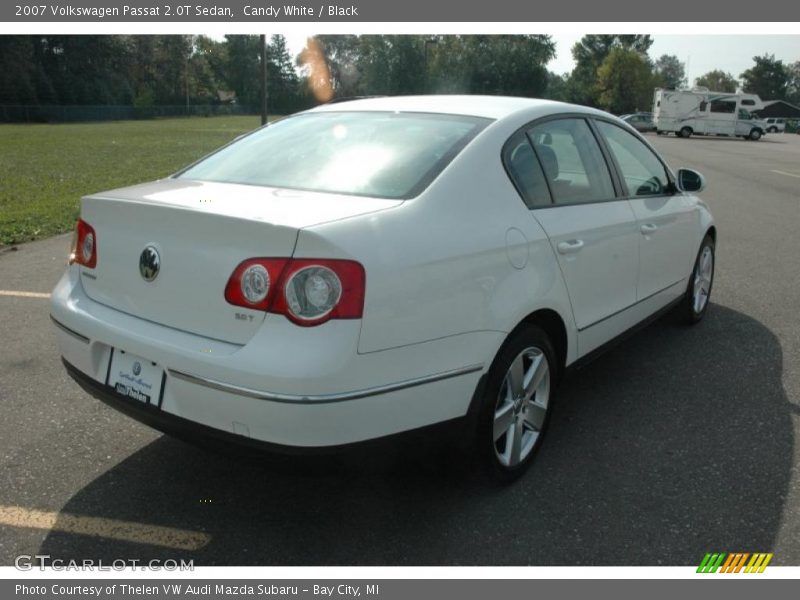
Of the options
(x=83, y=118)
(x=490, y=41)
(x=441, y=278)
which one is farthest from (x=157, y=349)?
(x=490, y=41)

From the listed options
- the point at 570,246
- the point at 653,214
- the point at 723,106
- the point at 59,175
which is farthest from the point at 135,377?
the point at 723,106

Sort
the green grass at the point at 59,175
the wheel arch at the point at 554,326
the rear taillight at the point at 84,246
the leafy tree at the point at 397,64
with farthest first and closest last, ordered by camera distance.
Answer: the leafy tree at the point at 397,64 → the green grass at the point at 59,175 → the wheel arch at the point at 554,326 → the rear taillight at the point at 84,246

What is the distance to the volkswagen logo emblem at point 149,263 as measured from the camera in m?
2.77

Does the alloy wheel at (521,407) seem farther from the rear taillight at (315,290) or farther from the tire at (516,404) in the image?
the rear taillight at (315,290)

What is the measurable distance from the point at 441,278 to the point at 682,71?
172232mm

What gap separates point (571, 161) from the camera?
3777mm

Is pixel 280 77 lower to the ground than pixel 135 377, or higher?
higher

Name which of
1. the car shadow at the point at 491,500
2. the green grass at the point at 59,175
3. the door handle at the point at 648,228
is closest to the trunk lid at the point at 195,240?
the car shadow at the point at 491,500

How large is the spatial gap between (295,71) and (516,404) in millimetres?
106463

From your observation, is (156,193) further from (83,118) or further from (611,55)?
Answer: (611,55)

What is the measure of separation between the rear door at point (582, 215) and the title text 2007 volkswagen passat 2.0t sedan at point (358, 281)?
1 centimetres

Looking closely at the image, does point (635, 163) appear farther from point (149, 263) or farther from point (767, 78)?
point (767, 78)

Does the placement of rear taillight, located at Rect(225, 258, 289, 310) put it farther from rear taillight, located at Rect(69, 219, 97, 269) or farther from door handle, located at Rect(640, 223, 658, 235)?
door handle, located at Rect(640, 223, 658, 235)

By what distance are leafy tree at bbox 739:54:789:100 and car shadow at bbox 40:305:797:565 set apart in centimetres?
13604
